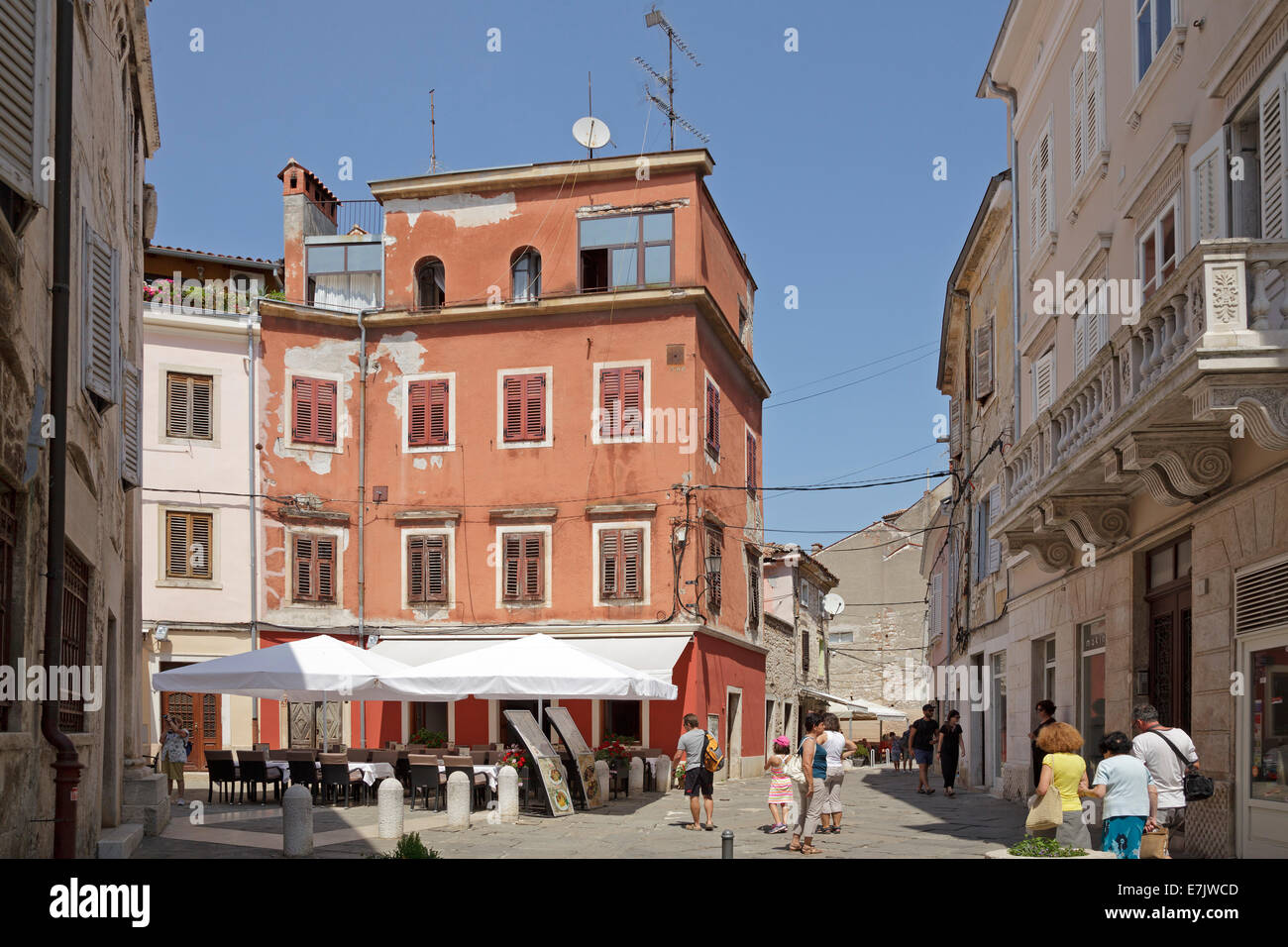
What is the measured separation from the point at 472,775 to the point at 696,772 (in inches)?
180

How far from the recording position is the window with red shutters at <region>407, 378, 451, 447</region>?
105ft

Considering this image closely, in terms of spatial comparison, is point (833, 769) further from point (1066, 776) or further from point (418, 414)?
point (418, 414)

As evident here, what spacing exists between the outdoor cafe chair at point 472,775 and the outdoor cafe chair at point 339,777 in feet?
4.49

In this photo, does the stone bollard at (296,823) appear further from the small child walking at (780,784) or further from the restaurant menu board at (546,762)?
the small child walking at (780,784)

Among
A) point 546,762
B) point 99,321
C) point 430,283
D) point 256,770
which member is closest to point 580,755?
point 546,762

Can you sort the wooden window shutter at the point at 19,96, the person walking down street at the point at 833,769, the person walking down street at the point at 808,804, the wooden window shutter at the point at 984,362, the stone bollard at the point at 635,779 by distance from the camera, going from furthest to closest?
the wooden window shutter at the point at 984,362, the stone bollard at the point at 635,779, the person walking down street at the point at 833,769, the person walking down street at the point at 808,804, the wooden window shutter at the point at 19,96

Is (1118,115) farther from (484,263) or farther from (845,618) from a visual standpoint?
(845,618)

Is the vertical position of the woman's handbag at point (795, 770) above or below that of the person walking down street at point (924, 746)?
above

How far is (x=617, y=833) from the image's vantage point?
18.0 m

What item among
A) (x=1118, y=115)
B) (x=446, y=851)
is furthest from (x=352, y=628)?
(x=1118, y=115)

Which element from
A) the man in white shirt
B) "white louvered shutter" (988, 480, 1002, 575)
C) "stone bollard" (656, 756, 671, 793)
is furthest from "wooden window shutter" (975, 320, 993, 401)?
the man in white shirt

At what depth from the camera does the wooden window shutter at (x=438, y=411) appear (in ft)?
105

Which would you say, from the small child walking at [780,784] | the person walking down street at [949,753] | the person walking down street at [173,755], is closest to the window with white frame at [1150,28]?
the small child walking at [780,784]

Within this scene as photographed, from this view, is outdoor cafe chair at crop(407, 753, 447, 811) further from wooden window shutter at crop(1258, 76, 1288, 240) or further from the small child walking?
wooden window shutter at crop(1258, 76, 1288, 240)
